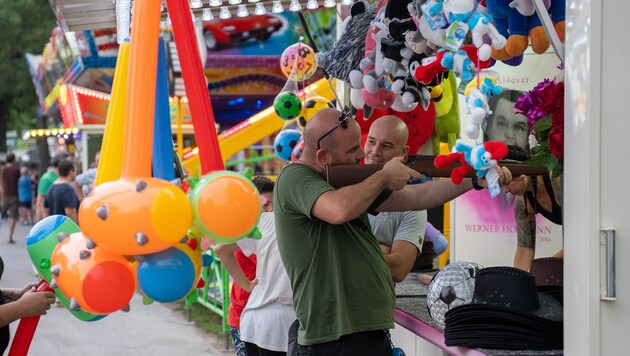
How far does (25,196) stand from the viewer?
25.9m

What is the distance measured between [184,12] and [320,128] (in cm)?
144

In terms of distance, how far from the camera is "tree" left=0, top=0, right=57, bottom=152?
132 ft

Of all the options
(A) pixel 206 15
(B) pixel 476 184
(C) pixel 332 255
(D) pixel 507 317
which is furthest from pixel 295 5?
(D) pixel 507 317

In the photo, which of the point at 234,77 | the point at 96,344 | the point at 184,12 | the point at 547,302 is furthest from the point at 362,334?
the point at 234,77

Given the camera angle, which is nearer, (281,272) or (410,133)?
(281,272)

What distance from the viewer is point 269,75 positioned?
63.4ft

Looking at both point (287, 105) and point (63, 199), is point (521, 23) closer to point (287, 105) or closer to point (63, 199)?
point (287, 105)

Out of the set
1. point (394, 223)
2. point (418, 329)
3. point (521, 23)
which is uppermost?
point (521, 23)

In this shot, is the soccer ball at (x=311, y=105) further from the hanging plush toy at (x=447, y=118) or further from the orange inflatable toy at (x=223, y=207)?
the orange inflatable toy at (x=223, y=207)

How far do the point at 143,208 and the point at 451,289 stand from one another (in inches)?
81.3

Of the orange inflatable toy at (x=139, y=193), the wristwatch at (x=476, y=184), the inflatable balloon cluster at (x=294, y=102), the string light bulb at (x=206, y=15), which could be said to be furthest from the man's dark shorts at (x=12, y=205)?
the orange inflatable toy at (x=139, y=193)

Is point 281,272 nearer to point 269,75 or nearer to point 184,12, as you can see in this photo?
point 184,12

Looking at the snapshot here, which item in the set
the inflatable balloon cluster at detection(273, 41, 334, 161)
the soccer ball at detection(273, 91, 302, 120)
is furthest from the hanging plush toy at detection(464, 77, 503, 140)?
the soccer ball at detection(273, 91, 302, 120)

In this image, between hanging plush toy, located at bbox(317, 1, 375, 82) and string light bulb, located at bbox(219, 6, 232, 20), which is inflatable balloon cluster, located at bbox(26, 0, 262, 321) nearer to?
hanging plush toy, located at bbox(317, 1, 375, 82)
